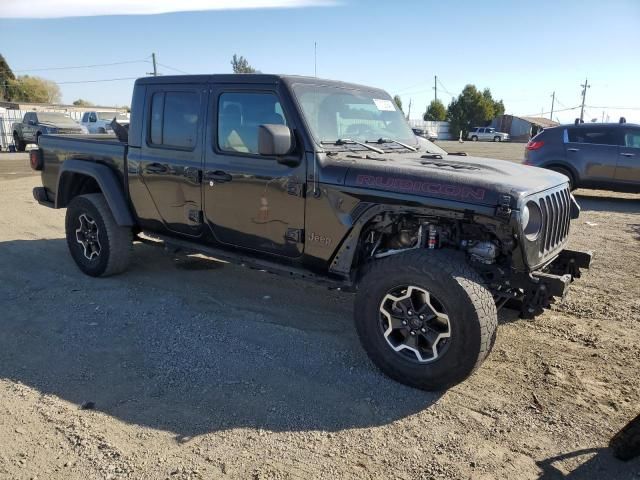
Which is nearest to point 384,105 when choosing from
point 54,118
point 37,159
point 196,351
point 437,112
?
point 196,351

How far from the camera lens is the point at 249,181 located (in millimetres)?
4141

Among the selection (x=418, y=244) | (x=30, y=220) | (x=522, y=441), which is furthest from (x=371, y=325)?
(x=30, y=220)

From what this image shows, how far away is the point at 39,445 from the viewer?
278cm

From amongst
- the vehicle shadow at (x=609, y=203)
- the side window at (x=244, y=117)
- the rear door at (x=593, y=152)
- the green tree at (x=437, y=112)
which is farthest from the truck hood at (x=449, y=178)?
the green tree at (x=437, y=112)

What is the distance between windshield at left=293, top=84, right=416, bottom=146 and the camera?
13.1ft

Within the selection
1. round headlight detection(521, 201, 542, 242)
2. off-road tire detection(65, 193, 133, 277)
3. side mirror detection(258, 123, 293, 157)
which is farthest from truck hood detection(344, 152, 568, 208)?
off-road tire detection(65, 193, 133, 277)

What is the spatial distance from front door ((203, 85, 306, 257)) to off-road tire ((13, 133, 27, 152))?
22.6 m

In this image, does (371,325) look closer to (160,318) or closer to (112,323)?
(160,318)

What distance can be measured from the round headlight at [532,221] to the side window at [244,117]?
6.17ft

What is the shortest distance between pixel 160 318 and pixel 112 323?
0.39m

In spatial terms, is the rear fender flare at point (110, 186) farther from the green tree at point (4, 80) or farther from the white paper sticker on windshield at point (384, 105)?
the green tree at point (4, 80)

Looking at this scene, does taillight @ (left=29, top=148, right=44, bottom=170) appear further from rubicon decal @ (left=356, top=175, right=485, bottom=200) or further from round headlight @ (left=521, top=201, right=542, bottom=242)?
round headlight @ (left=521, top=201, right=542, bottom=242)

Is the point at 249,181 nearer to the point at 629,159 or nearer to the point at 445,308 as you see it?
the point at 445,308

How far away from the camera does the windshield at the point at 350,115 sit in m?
4.00
